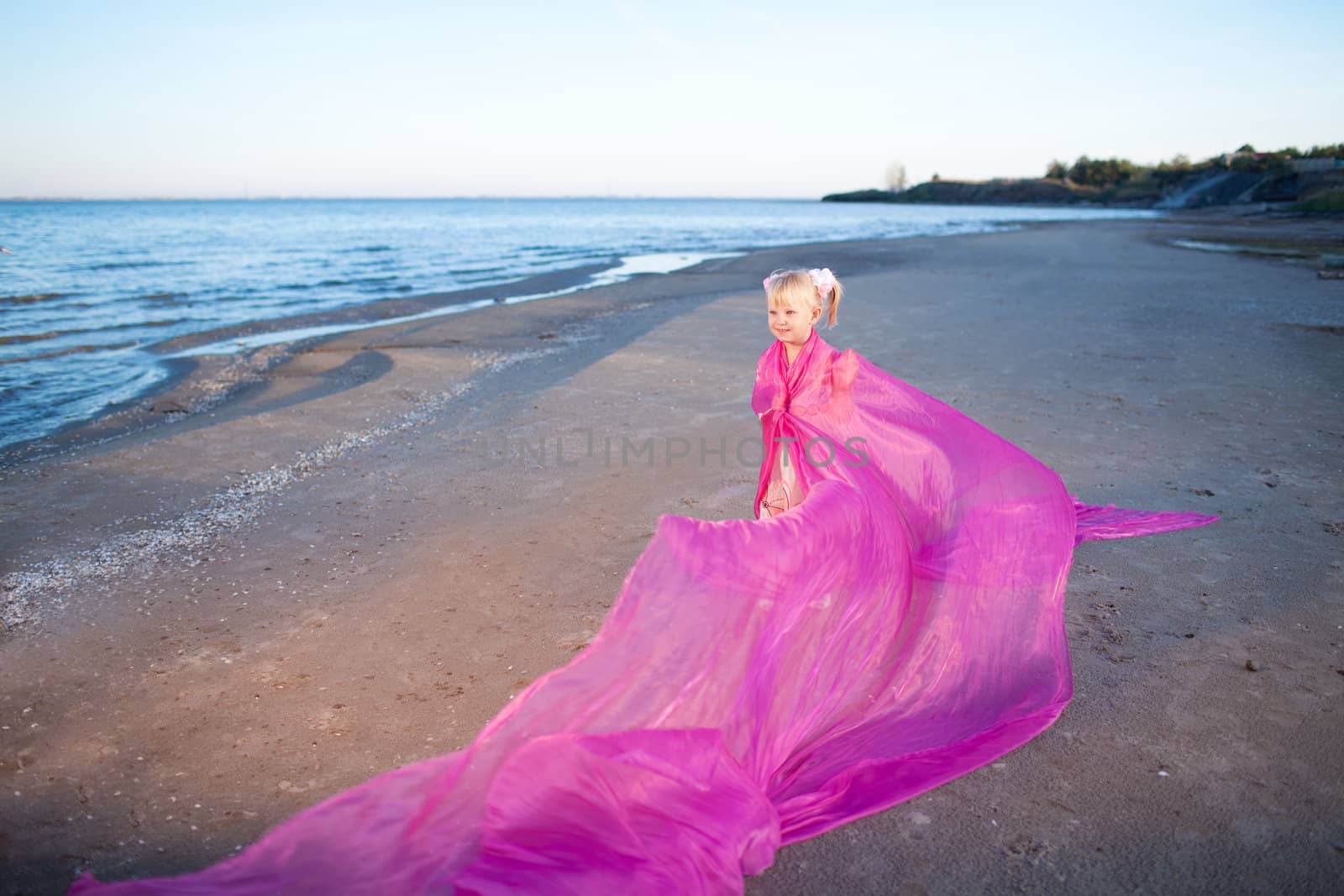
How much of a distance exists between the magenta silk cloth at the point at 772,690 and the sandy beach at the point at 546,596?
22 cm

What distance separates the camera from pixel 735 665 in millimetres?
2480

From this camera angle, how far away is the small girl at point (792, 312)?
11.5ft

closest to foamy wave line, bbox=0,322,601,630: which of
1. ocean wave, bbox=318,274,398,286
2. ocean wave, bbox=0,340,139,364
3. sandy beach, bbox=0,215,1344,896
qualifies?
sandy beach, bbox=0,215,1344,896

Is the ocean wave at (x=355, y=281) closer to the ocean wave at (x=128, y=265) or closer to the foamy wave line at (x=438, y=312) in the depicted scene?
the foamy wave line at (x=438, y=312)

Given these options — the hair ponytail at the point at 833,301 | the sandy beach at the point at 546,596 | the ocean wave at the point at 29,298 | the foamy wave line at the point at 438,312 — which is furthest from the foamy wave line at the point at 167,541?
the ocean wave at the point at 29,298

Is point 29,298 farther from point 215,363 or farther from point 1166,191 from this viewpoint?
point 1166,191

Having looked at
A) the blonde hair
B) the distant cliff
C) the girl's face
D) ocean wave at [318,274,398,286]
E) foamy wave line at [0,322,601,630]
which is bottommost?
foamy wave line at [0,322,601,630]

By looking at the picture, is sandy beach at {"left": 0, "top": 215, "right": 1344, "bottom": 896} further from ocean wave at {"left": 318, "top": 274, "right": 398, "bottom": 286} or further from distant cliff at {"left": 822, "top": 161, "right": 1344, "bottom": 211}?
distant cliff at {"left": 822, "top": 161, "right": 1344, "bottom": 211}

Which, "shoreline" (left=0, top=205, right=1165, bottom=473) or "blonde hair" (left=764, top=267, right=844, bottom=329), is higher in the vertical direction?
"blonde hair" (left=764, top=267, right=844, bottom=329)

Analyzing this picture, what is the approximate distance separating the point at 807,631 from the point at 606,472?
10.5ft

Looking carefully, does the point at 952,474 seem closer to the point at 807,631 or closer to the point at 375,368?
the point at 807,631

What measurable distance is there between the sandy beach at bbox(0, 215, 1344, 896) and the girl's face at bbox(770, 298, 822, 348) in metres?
1.52

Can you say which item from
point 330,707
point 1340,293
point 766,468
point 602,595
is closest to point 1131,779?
point 766,468

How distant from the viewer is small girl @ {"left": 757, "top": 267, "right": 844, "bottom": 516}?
11.5ft
